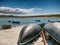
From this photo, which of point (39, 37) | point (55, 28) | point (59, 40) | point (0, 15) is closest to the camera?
point (59, 40)

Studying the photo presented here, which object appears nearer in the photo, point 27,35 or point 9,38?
point 27,35

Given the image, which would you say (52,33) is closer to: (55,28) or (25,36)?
(55,28)

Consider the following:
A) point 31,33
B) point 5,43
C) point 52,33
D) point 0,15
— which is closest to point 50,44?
point 52,33

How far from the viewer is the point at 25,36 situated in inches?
273

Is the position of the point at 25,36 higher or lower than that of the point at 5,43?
higher

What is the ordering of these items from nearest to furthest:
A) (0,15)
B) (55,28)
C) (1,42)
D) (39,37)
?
(55,28) → (1,42) → (39,37) → (0,15)

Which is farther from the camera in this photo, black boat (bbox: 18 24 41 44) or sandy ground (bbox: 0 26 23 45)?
sandy ground (bbox: 0 26 23 45)

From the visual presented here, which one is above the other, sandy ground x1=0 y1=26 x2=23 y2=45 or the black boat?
the black boat

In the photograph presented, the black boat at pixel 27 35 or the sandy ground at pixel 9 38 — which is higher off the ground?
the black boat at pixel 27 35

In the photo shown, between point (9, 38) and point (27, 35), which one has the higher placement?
point (27, 35)

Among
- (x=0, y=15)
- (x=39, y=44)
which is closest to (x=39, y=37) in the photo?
(x=39, y=44)

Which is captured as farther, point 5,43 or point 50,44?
point 5,43

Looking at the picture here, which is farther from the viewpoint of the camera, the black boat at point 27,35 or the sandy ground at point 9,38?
the sandy ground at point 9,38

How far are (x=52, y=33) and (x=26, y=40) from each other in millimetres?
1480
